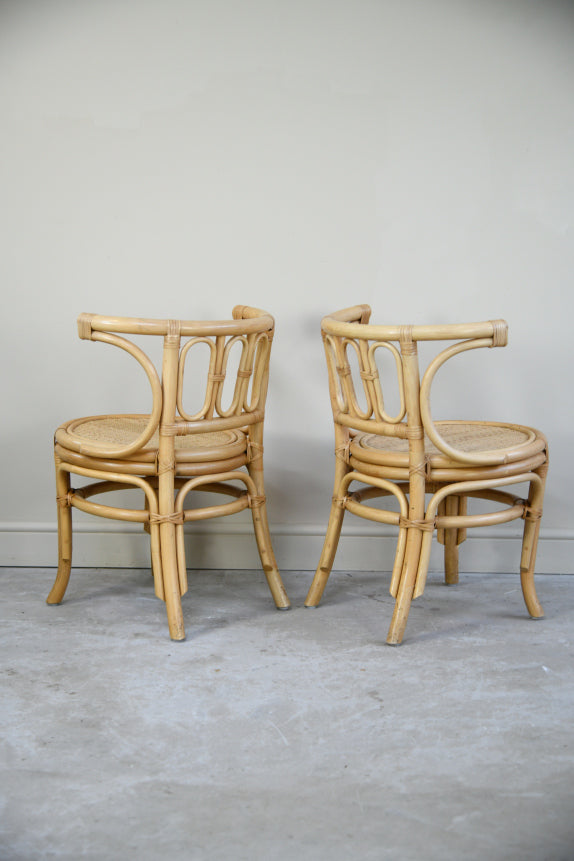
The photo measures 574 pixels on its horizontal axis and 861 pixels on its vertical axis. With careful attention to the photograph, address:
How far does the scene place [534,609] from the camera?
2660 mm

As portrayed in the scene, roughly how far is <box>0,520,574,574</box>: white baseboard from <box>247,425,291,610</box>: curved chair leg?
0.36 meters

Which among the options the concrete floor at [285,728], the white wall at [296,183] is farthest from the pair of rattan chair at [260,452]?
the white wall at [296,183]

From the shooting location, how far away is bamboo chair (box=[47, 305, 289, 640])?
2391mm

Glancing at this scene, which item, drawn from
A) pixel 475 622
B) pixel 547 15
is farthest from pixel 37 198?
pixel 475 622

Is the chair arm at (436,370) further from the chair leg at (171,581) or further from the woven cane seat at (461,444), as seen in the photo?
the chair leg at (171,581)

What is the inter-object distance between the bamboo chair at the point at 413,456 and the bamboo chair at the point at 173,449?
8.7 inches

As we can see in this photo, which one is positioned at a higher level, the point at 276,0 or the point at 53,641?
the point at 276,0

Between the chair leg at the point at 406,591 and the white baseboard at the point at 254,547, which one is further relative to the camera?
the white baseboard at the point at 254,547

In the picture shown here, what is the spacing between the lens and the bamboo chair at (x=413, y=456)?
2.35 meters

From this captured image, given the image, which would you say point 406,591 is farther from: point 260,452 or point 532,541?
point 260,452

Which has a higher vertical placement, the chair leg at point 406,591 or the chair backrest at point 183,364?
the chair backrest at point 183,364

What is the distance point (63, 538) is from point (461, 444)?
1.18 meters

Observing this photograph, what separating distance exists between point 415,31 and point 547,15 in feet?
1.33

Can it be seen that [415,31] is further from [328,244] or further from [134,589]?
[134,589]
